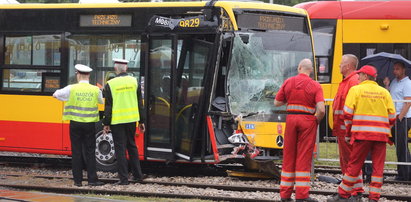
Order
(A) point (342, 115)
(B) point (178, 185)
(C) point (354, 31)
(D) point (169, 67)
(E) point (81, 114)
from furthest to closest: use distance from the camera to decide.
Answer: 1. (C) point (354, 31)
2. (D) point (169, 67)
3. (B) point (178, 185)
4. (E) point (81, 114)
5. (A) point (342, 115)

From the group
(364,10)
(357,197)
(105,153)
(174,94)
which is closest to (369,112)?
(357,197)

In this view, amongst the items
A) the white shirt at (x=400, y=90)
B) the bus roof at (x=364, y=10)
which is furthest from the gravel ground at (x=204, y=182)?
the bus roof at (x=364, y=10)

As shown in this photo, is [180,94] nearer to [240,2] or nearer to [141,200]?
[240,2]

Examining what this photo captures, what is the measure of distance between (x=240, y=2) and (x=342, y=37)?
851 cm

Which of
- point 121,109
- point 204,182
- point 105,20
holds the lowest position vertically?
point 204,182

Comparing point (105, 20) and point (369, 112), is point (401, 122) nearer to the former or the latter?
point (369, 112)

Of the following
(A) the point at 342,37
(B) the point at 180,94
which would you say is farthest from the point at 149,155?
(A) the point at 342,37

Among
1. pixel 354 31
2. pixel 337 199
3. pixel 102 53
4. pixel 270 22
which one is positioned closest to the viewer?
pixel 337 199

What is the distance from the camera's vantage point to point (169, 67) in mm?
13555

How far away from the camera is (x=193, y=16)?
13.3 metres

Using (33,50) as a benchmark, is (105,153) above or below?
Result: below

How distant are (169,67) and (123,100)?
4.57ft

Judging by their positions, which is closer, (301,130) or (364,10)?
(301,130)

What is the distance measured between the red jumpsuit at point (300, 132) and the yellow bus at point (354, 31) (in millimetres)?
10790
